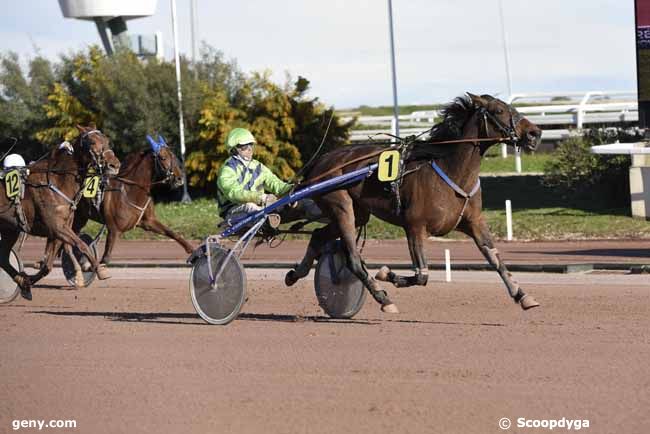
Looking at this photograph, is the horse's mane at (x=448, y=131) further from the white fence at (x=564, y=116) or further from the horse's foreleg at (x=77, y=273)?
the white fence at (x=564, y=116)

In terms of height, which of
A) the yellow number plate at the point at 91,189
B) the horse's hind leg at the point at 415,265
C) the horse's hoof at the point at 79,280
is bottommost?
the horse's hoof at the point at 79,280

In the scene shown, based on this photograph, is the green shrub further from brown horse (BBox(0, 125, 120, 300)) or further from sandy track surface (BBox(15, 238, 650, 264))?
brown horse (BBox(0, 125, 120, 300))

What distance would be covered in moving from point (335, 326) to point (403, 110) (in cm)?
4724

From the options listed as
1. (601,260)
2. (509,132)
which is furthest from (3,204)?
(601,260)

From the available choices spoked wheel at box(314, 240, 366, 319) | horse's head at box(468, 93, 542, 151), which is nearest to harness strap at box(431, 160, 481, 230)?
horse's head at box(468, 93, 542, 151)

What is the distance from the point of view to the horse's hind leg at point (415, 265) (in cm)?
886

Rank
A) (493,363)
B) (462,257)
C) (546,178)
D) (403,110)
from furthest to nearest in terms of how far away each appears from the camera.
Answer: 1. (403,110)
2. (546,178)
3. (462,257)
4. (493,363)

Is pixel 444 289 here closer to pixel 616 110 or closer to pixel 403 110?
pixel 616 110

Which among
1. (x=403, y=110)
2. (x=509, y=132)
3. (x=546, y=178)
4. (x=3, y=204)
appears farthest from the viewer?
(x=403, y=110)

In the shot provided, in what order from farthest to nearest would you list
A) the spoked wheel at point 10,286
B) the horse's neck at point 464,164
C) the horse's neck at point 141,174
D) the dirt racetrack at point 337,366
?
the horse's neck at point 141,174 → the spoked wheel at point 10,286 → the horse's neck at point 464,164 → the dirt racetrack at point 337,366

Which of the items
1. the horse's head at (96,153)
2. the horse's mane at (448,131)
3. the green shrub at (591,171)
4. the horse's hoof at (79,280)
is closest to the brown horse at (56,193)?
the horse's head at (96,153)

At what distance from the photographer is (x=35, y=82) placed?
30.8 meters

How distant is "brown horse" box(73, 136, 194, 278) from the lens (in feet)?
45.5

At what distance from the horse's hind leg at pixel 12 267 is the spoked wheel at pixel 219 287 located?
9.31 ft
